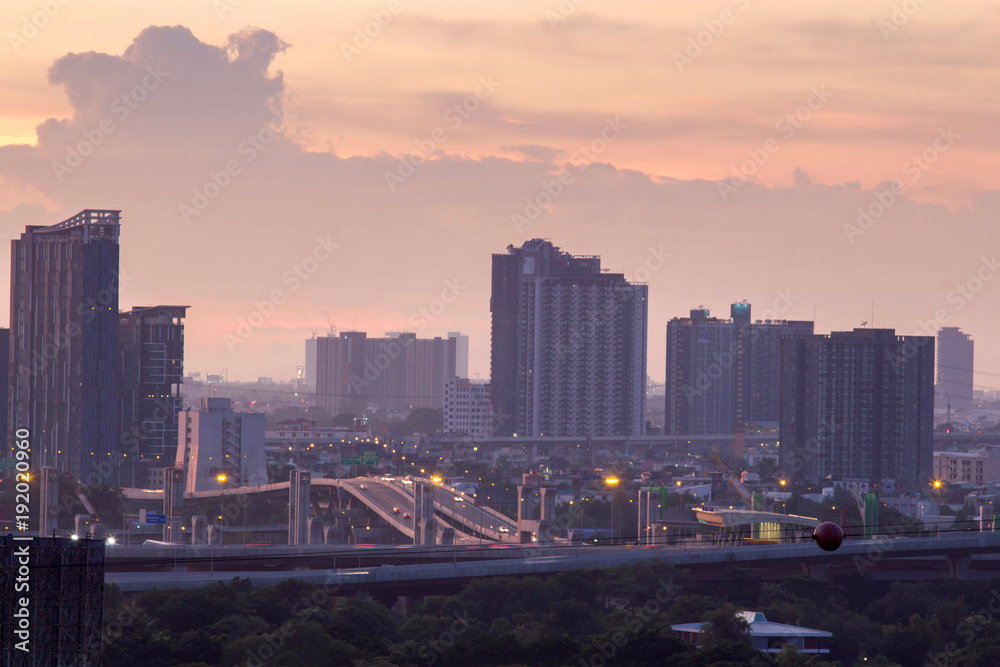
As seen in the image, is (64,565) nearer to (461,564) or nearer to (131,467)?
(461,564)

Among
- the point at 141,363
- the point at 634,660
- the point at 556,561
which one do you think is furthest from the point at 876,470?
the point at 634,660

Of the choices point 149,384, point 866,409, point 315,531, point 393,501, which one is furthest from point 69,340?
point 866,409

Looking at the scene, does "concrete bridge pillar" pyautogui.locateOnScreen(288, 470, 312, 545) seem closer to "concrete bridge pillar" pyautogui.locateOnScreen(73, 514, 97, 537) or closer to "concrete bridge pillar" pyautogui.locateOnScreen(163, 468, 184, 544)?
"concrete bridge pillar" pyautogui.locateOnScreen(163, 468, 184, 544)

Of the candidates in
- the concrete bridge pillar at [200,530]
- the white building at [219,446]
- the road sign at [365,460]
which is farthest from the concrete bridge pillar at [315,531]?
the road sign at [365,460]

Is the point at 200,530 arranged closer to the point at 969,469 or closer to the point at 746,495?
the point at 746,495

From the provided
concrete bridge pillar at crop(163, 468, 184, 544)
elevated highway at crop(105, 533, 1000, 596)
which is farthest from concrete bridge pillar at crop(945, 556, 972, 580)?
concrete bridge pillar at crop(163, 468, 184, 544)

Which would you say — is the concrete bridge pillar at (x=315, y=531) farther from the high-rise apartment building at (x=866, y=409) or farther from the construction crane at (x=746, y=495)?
the high-rise apartment building at (x=866, y=409)
